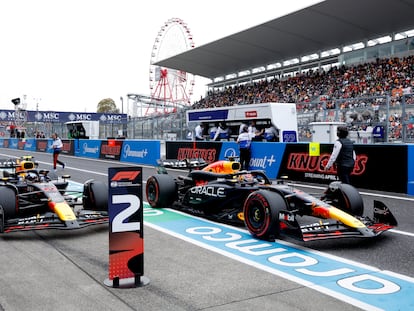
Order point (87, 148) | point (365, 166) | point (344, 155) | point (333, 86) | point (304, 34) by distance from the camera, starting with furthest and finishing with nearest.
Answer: point (304, 34) < point (333, 86) < point (87, 148) < point (365, 166) < point (344, 155)

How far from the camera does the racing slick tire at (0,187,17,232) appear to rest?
6477 mm

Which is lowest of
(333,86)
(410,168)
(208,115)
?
(410,168)

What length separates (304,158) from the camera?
44.3 feet

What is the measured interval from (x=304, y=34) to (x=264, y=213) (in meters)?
29.6

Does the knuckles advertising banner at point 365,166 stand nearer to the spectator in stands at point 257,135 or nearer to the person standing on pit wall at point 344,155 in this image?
the person standing on pit wall at point 344,155

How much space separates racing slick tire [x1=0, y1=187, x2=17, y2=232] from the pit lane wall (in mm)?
8417

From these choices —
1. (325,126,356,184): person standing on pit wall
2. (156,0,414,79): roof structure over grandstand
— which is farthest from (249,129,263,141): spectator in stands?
(156,0,414,79): roof structure over grandstand

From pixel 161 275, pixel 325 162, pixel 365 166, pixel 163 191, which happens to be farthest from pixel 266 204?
pixel 325 162

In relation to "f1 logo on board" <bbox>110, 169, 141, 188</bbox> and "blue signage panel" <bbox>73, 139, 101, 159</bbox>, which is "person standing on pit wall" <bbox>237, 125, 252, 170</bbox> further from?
"blue signage panel" <bbox>73, 139, 101, 159</bbox>

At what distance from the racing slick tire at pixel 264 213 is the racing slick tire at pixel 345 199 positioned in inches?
47.1

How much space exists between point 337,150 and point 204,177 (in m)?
2.84

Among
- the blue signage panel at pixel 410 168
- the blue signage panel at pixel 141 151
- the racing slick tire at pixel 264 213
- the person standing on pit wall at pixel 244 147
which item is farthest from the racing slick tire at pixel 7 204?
the blue signage panel at pixel 141 151

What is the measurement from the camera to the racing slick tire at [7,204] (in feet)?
21.2

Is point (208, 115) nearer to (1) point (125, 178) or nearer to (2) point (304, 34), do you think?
(2) point (304, 34)
